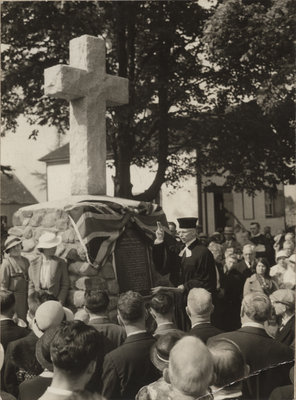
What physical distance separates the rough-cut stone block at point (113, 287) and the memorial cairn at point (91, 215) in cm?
1

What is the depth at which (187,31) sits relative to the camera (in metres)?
14.9

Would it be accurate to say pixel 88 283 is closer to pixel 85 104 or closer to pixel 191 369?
pixel 85 104

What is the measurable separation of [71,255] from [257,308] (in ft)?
11.8

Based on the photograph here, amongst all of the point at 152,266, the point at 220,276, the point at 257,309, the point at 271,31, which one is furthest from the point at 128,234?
the point at 271,31

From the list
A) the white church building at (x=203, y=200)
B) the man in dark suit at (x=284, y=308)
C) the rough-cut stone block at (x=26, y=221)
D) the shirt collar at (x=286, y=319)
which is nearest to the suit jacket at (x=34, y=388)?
the man in dark suit at (x=284, y=308)

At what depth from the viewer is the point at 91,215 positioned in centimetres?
713

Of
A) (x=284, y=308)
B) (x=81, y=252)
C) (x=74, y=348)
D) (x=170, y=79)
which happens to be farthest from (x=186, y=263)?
(x=170, y=79)

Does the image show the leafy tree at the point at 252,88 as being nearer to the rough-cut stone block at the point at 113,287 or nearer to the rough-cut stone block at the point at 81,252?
the rough-cut stone block at the point at 113,287

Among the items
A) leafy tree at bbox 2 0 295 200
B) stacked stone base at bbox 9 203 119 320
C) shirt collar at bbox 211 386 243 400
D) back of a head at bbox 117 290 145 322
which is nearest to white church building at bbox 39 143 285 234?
leafy tree at bbox 2 0 295 200

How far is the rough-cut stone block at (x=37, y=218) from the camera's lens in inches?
302

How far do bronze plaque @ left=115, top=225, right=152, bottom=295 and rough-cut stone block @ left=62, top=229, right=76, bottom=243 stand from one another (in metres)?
0.61

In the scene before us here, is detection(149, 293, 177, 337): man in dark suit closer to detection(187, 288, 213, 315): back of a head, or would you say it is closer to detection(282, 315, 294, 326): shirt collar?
detection(187, 288, 213, 315): back of a head

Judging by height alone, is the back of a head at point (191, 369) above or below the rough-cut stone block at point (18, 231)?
below

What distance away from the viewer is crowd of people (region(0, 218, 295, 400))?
2652 millimetres
